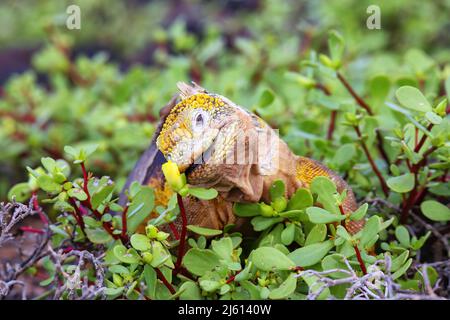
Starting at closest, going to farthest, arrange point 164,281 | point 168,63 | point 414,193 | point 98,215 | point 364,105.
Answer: point 164,281 < point 98,215 < point 414,193 < point 364,105 < point 168,63

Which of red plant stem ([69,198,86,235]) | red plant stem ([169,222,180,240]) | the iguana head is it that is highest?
the iguana head

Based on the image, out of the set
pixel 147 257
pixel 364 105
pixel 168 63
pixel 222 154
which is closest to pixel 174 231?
pixel 147 257

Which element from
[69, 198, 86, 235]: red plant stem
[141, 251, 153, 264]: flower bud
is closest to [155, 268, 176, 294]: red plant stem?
[141, 251, 153, 264]: flower bud

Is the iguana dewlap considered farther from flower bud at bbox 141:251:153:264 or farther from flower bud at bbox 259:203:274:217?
flower bud at bbox 141:251:153:264

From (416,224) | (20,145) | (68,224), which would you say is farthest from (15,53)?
(416,224)

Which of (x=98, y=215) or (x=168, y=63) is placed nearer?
(x=98, y=215)

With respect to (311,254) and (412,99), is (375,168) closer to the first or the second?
(412,99)

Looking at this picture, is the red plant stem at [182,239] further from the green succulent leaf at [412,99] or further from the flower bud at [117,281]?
the green succulent leaf at [412,99]
